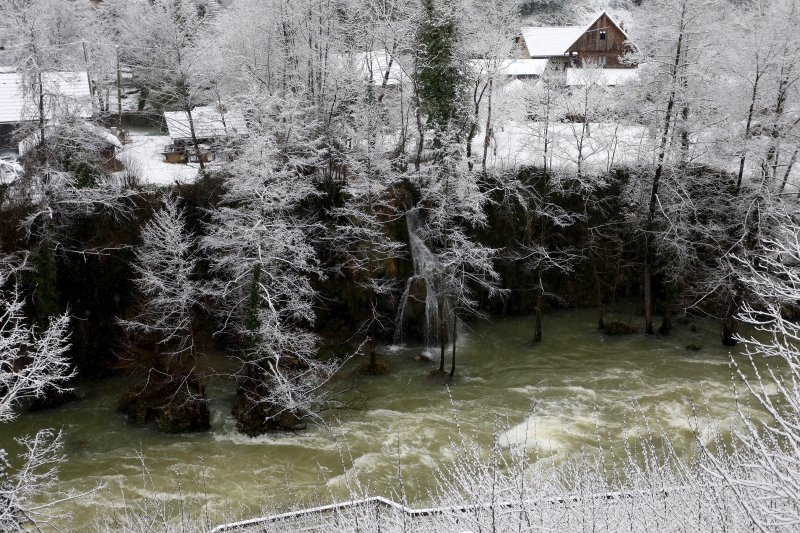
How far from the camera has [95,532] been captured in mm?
13812

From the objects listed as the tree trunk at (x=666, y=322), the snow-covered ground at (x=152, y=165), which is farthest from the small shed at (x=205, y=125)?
the tree trunk at (x=666, y=322)

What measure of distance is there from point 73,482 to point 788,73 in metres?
25.9

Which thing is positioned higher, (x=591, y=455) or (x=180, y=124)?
(x=180, y=124)

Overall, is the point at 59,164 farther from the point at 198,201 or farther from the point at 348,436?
the point at 348,436

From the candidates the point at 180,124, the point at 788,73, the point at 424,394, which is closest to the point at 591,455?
the point at 424,394

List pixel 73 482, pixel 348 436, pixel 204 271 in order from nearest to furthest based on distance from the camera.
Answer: pixel 73 482 < pixel 348 436 < pixel 204 271

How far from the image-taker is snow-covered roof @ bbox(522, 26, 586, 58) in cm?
4522

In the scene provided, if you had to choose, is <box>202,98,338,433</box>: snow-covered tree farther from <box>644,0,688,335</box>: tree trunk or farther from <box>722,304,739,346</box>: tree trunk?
→ <box>722,304,739,346</box>: tree trunk

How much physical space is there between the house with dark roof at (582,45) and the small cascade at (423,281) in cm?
2423

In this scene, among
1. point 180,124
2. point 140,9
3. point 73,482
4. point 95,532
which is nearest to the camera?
point 95,532

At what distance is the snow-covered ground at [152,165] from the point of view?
24978 mm

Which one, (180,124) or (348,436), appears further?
(180,124)

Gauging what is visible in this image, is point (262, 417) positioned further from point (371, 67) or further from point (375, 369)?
point (371, 67)

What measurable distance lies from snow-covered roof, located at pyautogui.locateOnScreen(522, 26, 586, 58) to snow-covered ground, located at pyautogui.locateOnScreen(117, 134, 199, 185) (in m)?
28.8
